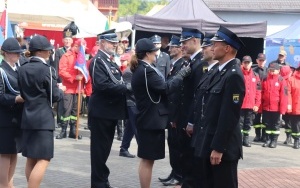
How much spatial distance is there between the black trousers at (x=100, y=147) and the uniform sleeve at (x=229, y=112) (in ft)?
10.1

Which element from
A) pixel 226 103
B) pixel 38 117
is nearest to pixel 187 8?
pixel 38 117

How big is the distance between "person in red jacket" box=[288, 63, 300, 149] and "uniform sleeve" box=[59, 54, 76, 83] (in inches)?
188

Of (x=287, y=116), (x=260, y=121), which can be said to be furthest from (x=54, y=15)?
(x=287, y=116)

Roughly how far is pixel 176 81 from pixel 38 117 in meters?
1.75

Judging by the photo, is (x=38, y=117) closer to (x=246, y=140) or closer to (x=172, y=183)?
(x=172, y=183)

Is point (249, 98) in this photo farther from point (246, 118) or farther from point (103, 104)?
point (103, 104)

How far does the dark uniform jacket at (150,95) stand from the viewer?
8359 millimetres

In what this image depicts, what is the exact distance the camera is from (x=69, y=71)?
45.4 ft

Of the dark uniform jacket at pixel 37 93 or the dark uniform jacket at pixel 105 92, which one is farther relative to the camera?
the dark uniform jacket at pixel 105 92

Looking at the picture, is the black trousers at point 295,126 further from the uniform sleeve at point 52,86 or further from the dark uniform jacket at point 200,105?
the uniform sleeve at point 52,86

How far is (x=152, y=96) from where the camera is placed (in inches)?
332

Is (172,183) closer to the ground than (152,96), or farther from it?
closer to the ground

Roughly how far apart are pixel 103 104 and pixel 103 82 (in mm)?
317

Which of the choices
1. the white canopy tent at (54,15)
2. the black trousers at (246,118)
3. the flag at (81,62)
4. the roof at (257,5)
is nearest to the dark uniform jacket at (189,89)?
the flag at (81,62)
